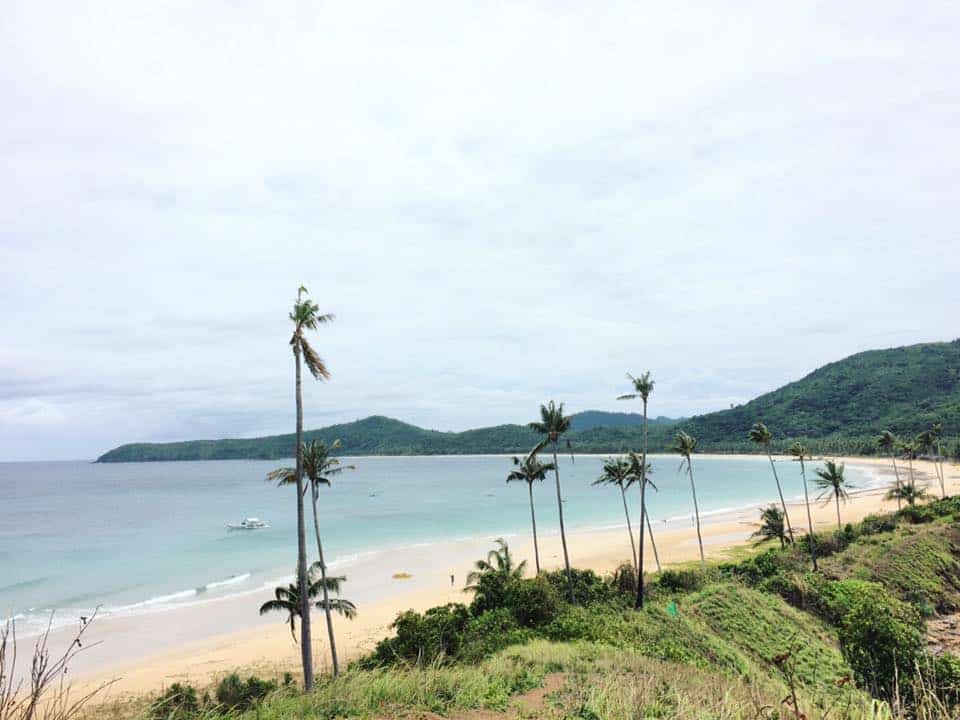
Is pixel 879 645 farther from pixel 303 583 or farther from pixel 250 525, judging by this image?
pixel 250 525

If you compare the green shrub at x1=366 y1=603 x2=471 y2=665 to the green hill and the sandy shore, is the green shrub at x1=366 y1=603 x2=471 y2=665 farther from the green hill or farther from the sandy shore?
the green hill

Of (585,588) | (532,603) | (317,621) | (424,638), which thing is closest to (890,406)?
(585,588)

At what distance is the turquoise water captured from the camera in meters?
50.1

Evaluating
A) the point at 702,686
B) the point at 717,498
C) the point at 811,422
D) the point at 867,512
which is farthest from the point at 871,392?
the point at 702,686

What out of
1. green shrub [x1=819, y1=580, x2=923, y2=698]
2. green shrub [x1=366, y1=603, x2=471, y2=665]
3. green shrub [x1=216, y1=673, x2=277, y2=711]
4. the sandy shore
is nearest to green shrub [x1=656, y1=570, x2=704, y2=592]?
green shrub [x1=819, y1=580, x2=923, y2=698]

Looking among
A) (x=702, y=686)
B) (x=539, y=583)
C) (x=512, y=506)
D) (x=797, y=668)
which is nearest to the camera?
(x=702, y=686)

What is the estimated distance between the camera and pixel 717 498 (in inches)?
4161

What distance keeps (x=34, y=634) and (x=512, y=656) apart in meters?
37.5

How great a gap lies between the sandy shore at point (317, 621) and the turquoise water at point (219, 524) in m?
4.73

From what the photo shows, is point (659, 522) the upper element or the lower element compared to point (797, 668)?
lower

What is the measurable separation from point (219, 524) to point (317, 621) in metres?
59.1

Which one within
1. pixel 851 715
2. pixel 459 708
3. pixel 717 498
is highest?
pixel 851 715

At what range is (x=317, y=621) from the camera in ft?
128

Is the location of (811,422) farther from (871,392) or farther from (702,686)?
(702,686)
